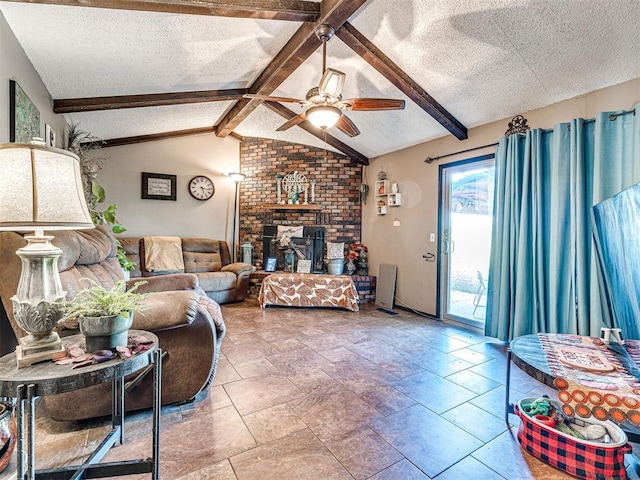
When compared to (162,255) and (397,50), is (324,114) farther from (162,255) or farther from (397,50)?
(162,255)

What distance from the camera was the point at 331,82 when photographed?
7.92 ft

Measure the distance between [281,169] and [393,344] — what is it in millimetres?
3632

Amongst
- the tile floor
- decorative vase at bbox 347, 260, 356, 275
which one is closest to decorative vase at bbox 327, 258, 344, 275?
decorative vase at bbox 347, 260, 356, 275

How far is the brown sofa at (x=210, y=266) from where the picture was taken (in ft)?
15.3

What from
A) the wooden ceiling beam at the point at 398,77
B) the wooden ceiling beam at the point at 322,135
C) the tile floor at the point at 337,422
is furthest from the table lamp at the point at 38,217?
the wooden ceiling beam at the point at 322,135

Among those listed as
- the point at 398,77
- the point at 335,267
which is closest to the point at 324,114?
the point at 398,77

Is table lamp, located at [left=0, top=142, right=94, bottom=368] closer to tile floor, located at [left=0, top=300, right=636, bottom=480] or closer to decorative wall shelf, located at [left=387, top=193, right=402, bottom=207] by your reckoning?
tile floor, located at [left=0, top=300, right=636, bottom=480]

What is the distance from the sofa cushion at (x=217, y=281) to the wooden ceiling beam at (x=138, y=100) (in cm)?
233

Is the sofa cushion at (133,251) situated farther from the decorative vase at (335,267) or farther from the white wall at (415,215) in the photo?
the white wall at (415,215)

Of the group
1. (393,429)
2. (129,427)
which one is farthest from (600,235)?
(129,427)

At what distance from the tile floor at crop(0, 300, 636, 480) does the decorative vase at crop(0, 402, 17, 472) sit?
78mm

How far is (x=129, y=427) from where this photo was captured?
1802mm

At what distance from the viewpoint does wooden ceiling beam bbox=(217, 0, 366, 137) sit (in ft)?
7.43

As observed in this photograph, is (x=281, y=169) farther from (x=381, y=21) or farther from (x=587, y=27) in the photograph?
(x=587, y=27)
